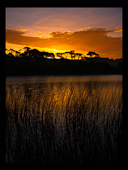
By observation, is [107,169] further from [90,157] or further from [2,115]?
[2,115]

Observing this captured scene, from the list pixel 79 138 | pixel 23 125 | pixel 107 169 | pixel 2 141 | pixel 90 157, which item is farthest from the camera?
pixel 23 125

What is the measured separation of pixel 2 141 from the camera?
167cm

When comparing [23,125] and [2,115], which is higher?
[2,115]

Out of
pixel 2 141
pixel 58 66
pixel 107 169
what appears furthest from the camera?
pixel 58 66

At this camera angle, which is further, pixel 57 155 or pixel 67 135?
pixel 67 135

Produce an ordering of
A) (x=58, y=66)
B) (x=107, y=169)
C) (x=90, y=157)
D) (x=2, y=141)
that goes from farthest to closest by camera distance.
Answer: (x=58, y=66)
(x=90, y=157)
(x=107, y=169)
(x=2, y=141)

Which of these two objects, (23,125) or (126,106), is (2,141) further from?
(23,125)

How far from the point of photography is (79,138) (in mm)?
3264

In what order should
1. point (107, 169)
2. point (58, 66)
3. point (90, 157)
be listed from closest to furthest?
point (107, 169), point (90, 157), point (58, 66)

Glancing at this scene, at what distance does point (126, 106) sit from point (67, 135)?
6.33 feet
